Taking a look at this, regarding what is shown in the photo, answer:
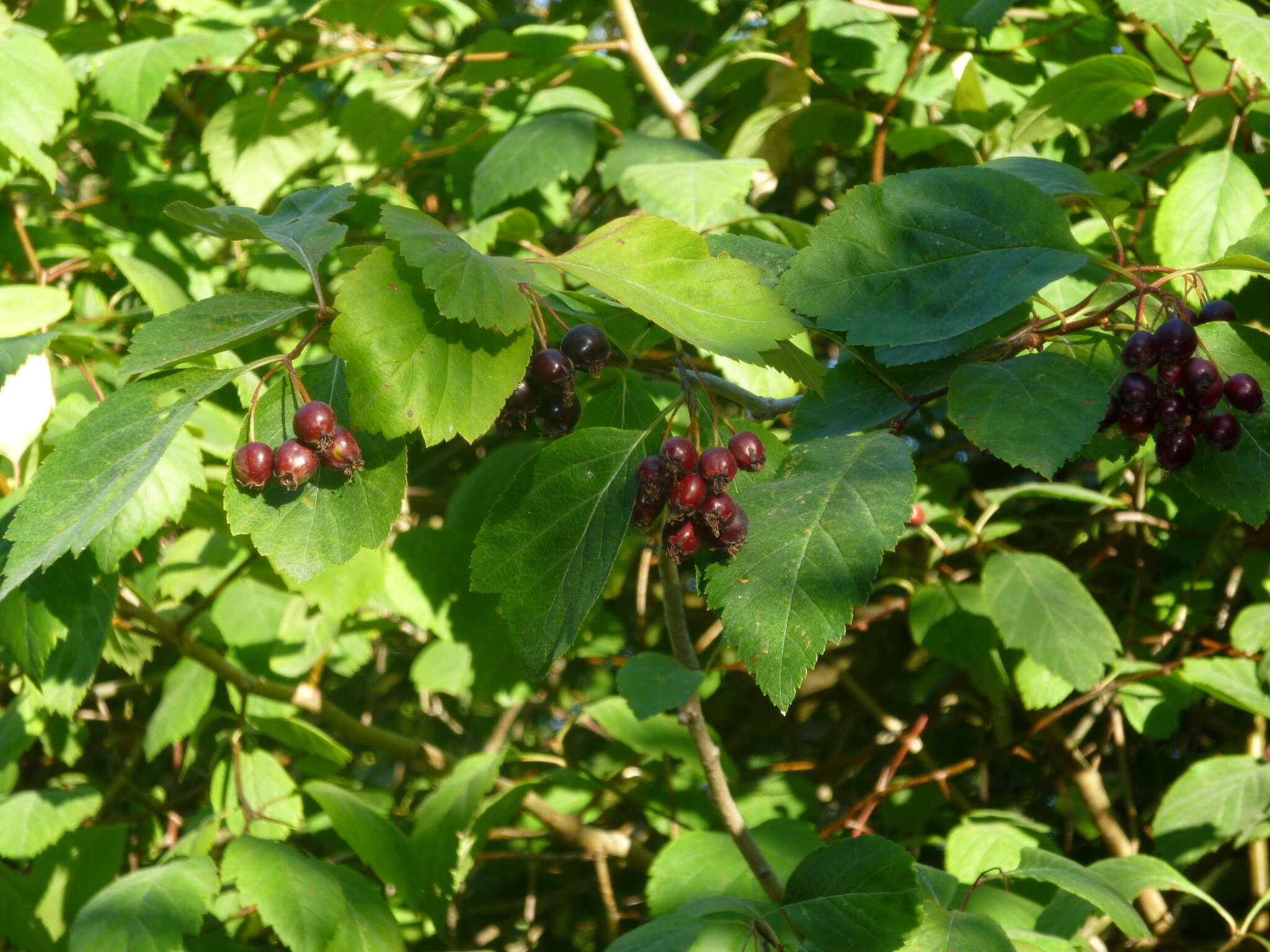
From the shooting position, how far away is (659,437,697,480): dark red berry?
1.01m

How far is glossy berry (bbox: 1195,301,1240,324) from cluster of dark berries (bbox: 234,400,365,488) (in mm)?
946

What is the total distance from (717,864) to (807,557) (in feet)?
3.50

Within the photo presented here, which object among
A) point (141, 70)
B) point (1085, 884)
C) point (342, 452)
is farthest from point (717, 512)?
point (141, 70)

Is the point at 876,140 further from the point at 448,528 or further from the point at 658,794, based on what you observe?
the point at 658,794

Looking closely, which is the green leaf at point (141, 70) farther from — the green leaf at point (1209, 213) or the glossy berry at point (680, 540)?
the green leaf at point (1209, 213)

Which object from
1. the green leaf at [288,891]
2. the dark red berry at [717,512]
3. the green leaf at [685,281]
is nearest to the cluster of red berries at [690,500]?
the dark red berry at [717,512]

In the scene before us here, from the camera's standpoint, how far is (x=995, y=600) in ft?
7.58

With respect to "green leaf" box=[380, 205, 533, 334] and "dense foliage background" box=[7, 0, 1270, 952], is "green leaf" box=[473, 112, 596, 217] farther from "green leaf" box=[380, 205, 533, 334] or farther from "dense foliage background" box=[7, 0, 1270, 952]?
"green leaf" box=[380, 205, 533, 334]

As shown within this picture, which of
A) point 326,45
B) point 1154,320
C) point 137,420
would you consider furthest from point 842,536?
point 326,45

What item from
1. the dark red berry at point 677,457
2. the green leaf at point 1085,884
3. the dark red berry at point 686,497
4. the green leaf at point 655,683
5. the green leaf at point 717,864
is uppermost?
the dark red berry at point 677,457

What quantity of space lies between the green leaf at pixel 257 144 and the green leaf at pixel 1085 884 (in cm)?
235

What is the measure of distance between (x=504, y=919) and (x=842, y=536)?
2985 mm

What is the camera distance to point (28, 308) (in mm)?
1911

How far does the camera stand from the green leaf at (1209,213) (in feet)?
6.40
